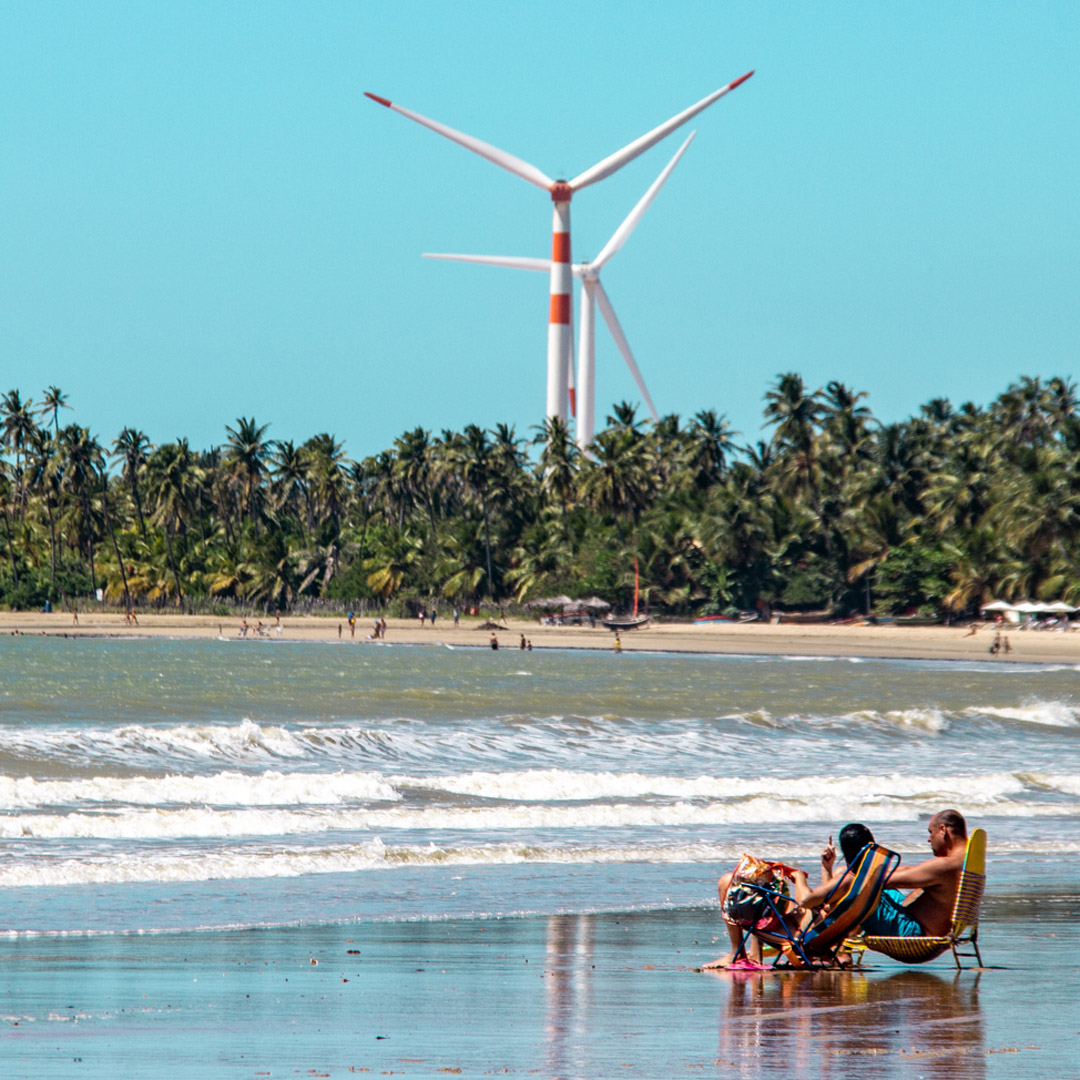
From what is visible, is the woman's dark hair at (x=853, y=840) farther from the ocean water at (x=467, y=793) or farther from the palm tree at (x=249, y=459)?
the palm tree at (x=249, y=459)

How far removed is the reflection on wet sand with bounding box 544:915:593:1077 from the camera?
24.2ft

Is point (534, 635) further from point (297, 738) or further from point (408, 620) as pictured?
point (297, 738)

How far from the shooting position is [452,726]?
3025cm

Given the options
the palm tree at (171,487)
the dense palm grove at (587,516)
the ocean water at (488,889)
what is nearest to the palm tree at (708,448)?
the dense palm grove at (587,516)

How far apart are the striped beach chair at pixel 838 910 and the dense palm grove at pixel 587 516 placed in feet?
253

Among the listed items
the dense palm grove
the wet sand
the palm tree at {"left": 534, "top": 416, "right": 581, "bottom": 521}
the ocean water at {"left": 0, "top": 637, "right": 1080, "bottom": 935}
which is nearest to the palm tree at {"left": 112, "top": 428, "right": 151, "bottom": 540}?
the dense palm grove

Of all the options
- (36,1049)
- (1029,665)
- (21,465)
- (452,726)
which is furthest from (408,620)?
(36,1049)

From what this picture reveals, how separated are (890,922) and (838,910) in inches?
15.9

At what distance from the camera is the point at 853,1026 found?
804cm

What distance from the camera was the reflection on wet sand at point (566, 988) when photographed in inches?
291

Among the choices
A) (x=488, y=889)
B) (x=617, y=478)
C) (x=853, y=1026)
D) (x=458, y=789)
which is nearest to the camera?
(x=853, y=1026)

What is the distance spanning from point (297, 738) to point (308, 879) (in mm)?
12923

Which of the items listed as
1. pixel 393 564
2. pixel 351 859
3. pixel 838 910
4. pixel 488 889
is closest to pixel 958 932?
pixel 838 910

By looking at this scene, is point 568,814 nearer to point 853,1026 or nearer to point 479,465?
point 853,1026
